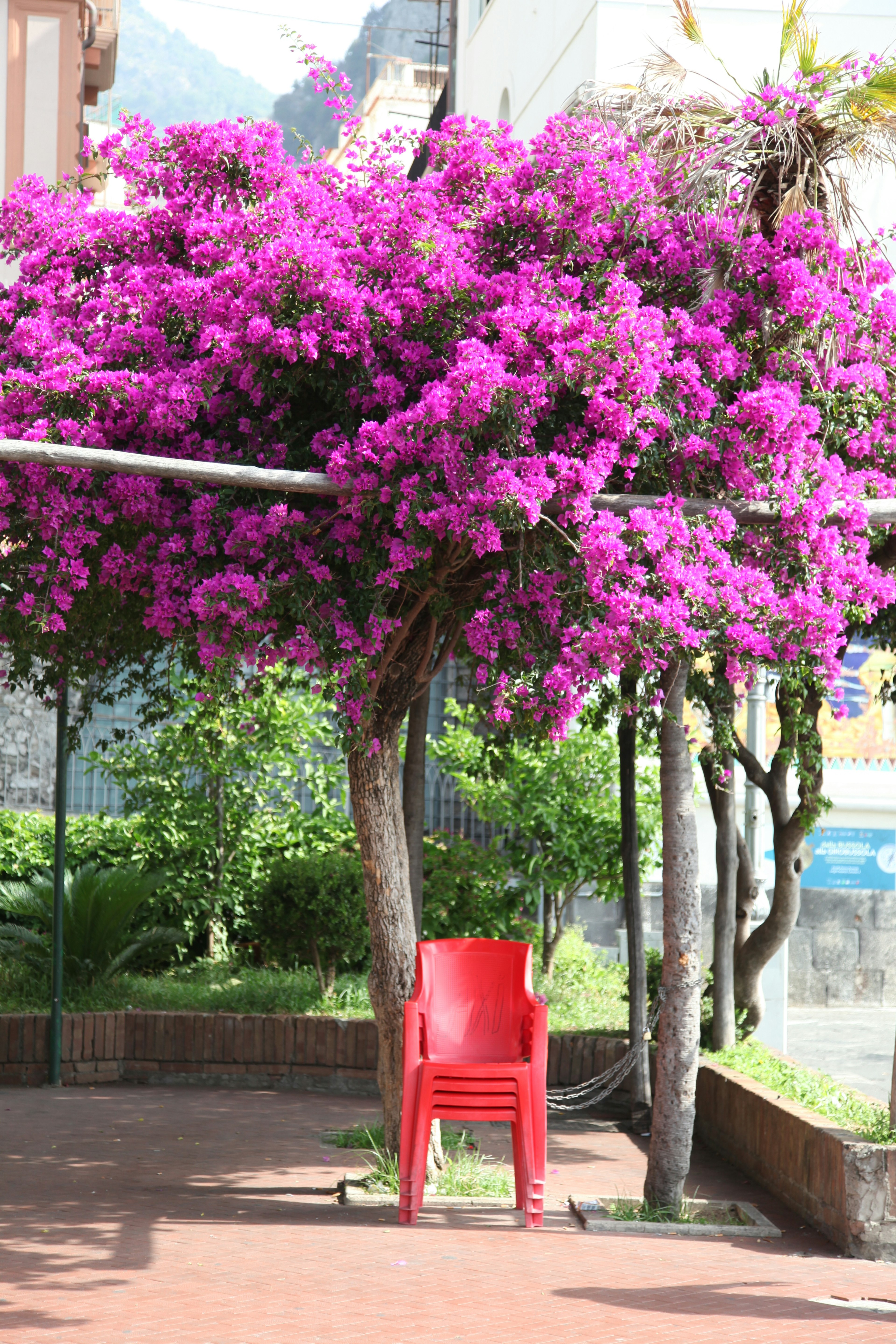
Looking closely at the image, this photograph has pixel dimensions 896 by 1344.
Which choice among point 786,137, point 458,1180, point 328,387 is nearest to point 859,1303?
point 458,1180

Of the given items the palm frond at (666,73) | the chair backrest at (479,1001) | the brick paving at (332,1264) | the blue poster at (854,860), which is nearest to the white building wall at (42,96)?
the palm frond at (666,73)

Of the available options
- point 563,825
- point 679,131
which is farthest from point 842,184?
point 563,825

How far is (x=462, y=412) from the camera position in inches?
A: 210

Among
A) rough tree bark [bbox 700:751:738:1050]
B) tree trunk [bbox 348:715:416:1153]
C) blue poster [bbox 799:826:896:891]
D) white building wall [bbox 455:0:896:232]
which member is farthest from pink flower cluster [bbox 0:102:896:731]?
blue poster [bbox 799:826:896:891]

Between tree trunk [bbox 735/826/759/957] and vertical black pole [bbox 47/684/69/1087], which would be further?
tree trunk [bbox 735/826/759/957]

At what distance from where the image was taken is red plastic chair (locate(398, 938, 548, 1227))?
5914 mm

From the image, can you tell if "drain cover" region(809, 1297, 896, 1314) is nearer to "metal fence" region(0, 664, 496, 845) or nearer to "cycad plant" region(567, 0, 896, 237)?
"cycad plant" region(567, 0, 896, 237)

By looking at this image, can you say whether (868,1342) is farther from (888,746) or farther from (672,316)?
(888,746)

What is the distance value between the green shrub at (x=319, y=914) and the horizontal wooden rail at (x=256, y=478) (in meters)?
5.13

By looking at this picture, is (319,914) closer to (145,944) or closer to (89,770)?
(145,944)

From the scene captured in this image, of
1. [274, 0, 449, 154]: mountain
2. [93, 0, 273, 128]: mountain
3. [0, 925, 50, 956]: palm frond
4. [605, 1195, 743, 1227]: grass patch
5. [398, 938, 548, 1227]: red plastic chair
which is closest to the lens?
[398, 938, 548, 1227]: red plastic chair

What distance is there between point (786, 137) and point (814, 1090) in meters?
4.83

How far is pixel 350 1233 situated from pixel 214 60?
17549cm

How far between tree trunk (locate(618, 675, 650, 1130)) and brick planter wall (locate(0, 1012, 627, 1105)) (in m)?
0.86
